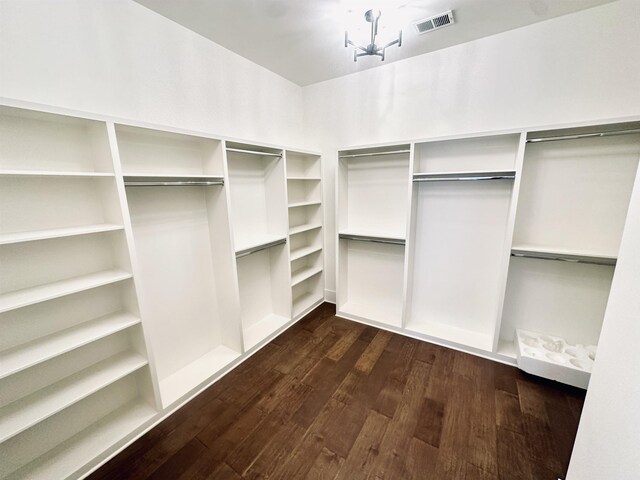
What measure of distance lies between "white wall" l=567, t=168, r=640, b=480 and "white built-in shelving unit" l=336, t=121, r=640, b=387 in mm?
1361

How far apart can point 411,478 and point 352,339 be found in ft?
4.41

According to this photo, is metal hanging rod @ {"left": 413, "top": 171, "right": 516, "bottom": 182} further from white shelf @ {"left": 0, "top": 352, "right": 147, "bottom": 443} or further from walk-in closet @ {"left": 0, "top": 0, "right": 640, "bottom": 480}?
white shelf @ {"left": 0, "top": 352, "right": 147, "bottom": 443}

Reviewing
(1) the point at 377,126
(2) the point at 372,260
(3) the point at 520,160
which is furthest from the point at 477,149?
(2) the point at 372,260

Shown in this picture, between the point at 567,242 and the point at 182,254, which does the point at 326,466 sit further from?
the point at 567,242

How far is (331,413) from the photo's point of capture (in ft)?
6.19

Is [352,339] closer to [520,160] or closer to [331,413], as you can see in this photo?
[331,413]

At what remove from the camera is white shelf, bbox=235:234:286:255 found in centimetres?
234

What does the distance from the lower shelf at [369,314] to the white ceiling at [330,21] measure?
2.82 m

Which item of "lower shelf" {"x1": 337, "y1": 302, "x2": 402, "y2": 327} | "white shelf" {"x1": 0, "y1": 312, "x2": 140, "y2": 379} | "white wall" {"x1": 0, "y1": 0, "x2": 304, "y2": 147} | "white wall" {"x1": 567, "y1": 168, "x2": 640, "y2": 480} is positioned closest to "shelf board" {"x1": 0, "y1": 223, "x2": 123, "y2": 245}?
"white shelf" {"x1": 0, "y1": 312, "x2": 140, "y2": 379}

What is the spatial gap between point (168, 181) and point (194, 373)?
1642 millimetres

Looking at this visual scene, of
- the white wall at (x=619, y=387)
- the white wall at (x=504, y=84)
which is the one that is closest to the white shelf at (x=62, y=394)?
the white wall at (x=619, y=387)

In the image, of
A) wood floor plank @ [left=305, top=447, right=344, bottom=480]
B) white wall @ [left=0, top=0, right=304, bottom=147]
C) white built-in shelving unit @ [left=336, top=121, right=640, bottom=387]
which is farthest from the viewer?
white built-in shelving unit @ [left=336, top=121, right=640, bottom=387]

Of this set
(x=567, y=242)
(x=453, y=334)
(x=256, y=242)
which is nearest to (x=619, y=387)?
(x=567, y=242)

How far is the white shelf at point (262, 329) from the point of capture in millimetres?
2616
